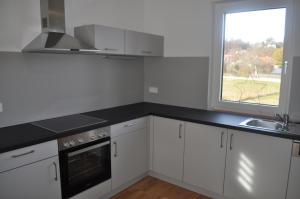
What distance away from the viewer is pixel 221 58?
3039mm

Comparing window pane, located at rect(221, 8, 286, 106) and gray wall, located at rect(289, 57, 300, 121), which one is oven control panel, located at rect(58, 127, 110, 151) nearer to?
window pane, located at rect(221, 8, 286, 106)

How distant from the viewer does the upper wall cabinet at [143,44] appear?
2981 millimetres

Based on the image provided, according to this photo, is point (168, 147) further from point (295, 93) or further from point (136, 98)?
point (295, 93)

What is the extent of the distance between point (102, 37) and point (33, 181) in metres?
1.56

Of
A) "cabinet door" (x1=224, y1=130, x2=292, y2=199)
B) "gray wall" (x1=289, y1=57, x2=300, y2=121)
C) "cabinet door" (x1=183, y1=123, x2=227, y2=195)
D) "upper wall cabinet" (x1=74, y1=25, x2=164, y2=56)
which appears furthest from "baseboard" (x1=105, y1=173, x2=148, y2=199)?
"gray wall" (x1=289, y1=57, x2=300, y2=121)

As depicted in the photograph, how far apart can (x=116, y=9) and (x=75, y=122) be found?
1.61 meters

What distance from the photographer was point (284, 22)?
2.57 meters

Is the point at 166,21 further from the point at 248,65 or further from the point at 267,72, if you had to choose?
the point at 267,72

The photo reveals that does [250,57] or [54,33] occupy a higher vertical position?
[54,33]

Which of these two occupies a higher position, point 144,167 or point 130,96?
point 130,96

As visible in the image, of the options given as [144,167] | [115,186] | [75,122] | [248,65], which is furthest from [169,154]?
[248,65]

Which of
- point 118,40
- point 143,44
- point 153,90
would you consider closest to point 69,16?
point 118,40

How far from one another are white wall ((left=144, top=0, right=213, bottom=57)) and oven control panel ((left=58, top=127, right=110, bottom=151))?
5.15 feet

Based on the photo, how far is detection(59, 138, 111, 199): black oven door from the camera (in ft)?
7.23
